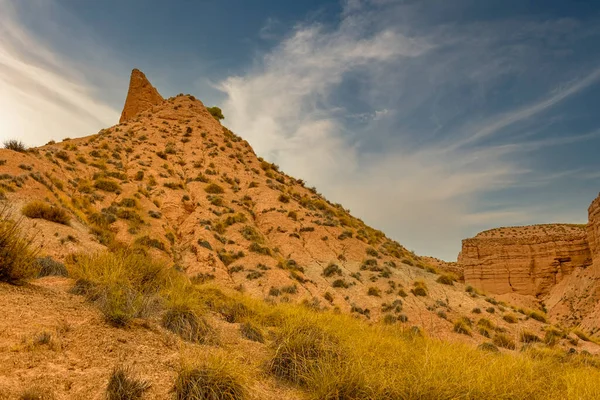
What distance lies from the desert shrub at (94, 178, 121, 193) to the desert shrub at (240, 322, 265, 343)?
16.0 m

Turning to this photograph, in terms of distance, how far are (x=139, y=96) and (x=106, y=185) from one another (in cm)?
2649

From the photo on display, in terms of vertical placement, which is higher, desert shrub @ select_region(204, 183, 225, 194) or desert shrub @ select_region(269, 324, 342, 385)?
desert shrub @ select_region(204, 183, 225, 194)

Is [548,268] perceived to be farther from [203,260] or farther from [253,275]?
[203,260]

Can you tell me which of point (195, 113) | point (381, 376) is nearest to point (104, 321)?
point (381, 376)

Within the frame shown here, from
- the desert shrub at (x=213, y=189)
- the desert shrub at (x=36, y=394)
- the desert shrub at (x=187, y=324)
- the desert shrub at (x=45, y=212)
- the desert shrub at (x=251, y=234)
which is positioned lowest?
the desert shrub at (x=36, y=394)

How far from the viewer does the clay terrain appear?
4.32 m

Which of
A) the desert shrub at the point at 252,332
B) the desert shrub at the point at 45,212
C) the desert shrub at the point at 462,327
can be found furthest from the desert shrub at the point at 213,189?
the desert shrub at the point at 252,332

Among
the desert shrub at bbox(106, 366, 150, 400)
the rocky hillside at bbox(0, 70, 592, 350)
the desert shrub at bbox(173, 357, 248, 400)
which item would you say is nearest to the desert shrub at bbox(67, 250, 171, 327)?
the desert shrub at bbox(106, 366, 150, 400)

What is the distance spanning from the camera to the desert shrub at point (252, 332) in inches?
251

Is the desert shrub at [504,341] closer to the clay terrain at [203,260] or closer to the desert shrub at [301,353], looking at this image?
the clay terrain at [203,260]

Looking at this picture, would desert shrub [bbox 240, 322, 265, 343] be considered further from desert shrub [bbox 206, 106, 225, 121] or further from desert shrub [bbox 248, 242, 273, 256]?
desert shrub [bbox 206, 106, 225, 121]

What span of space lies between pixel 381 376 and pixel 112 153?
87.3 feet

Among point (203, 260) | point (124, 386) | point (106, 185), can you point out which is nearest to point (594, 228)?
point (203, 260)

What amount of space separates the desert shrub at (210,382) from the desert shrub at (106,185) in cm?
1803
